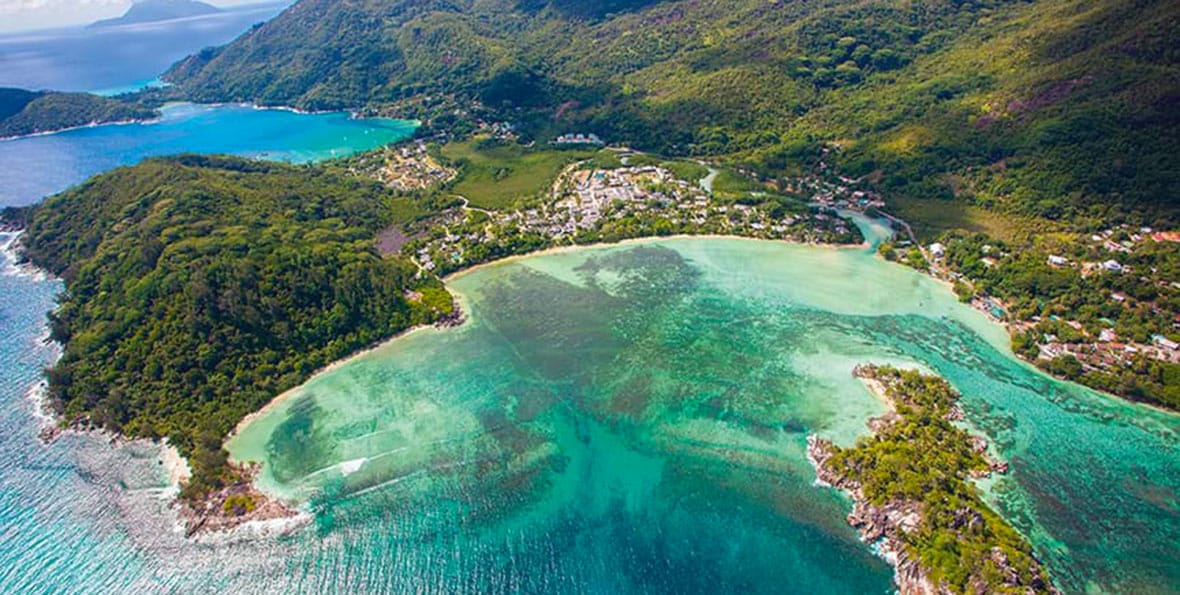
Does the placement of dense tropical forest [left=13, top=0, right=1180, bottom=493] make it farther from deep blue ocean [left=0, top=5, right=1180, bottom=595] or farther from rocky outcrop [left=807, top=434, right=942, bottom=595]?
rocky outcrop [left=807, top=434, right=942, bottom=595]

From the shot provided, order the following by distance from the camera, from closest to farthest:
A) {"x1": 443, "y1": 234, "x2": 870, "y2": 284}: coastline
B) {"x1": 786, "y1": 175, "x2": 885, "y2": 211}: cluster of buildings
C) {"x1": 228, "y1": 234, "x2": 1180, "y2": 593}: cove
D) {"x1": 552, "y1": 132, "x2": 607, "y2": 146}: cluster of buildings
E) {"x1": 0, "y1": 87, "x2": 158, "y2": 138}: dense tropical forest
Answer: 1. {"x1": 228, "y1": 234, "x2": 1180, "y2": 593}: cove
2. {"x1": 443, "y1": 234, "x2": 870, "y2": 284}: coastline
3. {"x1": 786, "y1": 175, "x2": 885, "y2": 211}: cluster of buildings
4. {"x1": 552, "y1": 132, "x2": 607, "y2": 146}: cluster of buildings
5. {"x1": 0, "y1": 87, "x2": 158, "y2": 138}: dense tropical forest

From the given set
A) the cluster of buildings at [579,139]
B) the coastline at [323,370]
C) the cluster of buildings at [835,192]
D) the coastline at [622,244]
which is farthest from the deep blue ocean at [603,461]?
the cluster of buildings at [579,139]

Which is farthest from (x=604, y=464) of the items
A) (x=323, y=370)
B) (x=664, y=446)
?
(x=323, y=370)

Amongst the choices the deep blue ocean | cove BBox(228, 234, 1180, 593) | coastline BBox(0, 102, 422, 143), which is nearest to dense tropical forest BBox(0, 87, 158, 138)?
coastline BBox(0, 102, 422, 143)

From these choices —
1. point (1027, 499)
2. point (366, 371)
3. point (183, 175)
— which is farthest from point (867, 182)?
point (183, 175)

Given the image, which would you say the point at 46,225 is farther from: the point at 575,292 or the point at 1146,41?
the point at 1146,41

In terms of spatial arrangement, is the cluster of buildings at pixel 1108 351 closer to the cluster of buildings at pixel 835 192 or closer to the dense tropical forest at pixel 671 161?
the dense tropical forest at pixel 671 161

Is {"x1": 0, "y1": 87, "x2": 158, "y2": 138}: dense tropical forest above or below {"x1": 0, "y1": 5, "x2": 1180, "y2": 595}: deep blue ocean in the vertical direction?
above

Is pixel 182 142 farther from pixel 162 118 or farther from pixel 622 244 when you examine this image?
pixel 622 244
